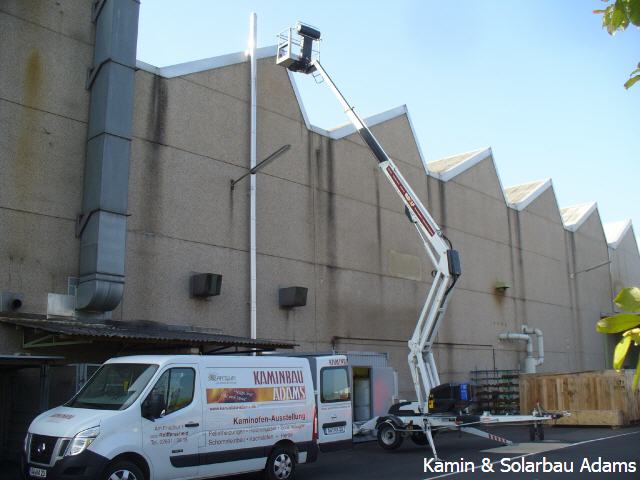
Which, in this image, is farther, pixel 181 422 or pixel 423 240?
pixel 423 240

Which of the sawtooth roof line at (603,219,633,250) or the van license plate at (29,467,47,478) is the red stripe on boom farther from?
the sawtooth roof line at (603,219,633,250)

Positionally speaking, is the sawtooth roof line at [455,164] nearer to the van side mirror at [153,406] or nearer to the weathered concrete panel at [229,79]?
the weathered concrete panel at [229,79]

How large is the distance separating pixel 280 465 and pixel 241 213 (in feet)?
31.1

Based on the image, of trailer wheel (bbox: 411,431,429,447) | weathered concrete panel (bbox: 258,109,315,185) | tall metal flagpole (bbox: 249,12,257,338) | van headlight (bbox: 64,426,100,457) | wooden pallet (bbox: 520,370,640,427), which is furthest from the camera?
wooden pallet (bbox: 520,370,640,427)

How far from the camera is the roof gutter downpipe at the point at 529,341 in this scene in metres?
30.0

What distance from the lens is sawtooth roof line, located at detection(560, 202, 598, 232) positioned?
3788 centimetres

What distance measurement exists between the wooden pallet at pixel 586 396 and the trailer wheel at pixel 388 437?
1110cm

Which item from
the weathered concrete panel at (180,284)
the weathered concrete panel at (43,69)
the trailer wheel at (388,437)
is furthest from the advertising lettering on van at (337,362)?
the weathered concrete panel at (43,69)

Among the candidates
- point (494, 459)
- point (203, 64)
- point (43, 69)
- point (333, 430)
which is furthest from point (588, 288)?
point (43, 69)

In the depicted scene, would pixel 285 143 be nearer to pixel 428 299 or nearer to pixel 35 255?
pixel 428 299

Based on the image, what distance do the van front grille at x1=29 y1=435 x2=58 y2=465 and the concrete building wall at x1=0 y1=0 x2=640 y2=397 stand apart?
521 centimetres

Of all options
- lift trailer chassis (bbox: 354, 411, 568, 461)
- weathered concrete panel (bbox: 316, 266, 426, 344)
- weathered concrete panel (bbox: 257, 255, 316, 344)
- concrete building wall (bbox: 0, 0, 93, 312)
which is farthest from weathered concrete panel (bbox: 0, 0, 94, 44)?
lift trailer chassis (bbox: 354, 411, 568, 461)

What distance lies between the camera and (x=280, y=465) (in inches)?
454

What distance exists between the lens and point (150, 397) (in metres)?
9.95
